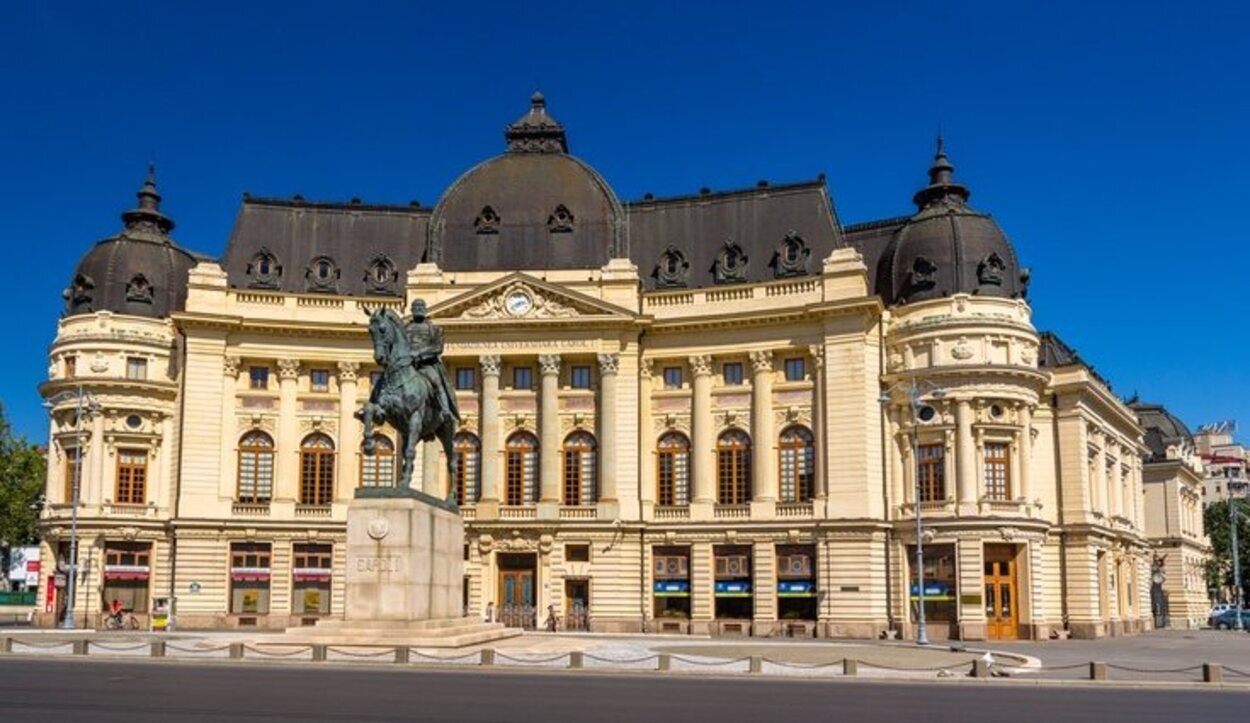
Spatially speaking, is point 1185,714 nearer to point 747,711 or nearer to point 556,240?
point 747,711

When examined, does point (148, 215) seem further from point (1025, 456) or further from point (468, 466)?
point (1025, 456)

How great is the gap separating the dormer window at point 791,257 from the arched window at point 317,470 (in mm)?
25285

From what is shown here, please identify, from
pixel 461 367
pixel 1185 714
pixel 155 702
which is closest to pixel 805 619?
pixel 461 367

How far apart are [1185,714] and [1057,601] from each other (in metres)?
43.8

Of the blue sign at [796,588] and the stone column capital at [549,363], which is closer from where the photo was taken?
the blue sign at [796,588]

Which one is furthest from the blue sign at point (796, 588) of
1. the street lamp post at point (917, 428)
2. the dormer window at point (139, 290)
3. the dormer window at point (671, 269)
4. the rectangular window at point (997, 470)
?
the dormer window at point (139, 290)

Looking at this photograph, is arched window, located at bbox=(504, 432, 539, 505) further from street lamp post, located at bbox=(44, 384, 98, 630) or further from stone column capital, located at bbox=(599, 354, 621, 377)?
street lamp post, located at bbox=(44, 384, 98, 630)

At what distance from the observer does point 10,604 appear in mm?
107688

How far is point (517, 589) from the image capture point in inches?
2628

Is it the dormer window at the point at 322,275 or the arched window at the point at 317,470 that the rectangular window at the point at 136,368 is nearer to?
the arched window at the point at 317,470

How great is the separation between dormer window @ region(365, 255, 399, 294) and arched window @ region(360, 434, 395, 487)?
8.19m

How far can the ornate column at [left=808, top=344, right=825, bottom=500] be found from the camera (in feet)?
211

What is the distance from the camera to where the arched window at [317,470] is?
228 ft

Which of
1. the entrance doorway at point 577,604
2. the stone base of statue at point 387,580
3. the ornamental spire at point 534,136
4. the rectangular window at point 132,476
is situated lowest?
the entrance doorway at point 577,604
